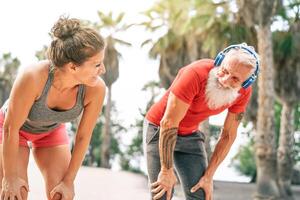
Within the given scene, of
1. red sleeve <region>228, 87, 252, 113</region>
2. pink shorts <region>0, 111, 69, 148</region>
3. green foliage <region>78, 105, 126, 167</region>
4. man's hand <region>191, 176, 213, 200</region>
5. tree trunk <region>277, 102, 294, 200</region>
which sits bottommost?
green foliage <region>78, 105, 126, 167</region>

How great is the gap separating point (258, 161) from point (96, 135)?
21896 millimetres

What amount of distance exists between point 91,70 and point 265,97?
15.0 m

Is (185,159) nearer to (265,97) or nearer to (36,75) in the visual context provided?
(36,75)

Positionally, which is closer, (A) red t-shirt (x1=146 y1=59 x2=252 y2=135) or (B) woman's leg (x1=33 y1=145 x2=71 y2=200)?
(B) woman's leg (x1=33 y1=145 x2=71 y2=200)

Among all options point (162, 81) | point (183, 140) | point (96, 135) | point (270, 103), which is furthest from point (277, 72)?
point (96, 135)

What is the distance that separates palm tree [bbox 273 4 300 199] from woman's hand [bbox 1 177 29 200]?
17.0 m

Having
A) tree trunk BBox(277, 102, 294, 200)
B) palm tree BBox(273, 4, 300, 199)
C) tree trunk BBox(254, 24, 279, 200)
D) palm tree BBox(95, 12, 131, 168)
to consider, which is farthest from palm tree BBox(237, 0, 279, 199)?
palm tree BBox(95, 12, 131, 168)

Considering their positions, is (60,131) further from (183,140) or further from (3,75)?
(3,75)

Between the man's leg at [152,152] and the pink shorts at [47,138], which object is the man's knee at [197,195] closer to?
the man's leg at [152,152]

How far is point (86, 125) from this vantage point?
299 centimetres

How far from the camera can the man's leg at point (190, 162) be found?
360cm

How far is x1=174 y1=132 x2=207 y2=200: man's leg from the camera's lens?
142 inches

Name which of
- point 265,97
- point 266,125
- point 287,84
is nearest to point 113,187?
point 266,125

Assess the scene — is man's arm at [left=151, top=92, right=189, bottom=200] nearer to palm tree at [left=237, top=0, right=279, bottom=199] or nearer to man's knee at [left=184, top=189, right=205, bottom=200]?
man's knee at [left=184, top=189, right=205, bottom=200]
